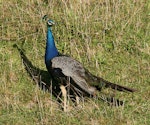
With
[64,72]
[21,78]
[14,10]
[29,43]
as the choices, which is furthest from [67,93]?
[14,10]

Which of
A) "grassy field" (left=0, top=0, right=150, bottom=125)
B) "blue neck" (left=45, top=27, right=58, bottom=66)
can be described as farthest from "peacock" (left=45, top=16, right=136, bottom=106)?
"grassy field" (left=0, top=0, right=150, bottom=125)

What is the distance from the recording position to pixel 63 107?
5.59 m

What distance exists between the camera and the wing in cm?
575

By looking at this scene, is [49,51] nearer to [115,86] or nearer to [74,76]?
[74,76]

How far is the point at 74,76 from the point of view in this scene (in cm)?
579

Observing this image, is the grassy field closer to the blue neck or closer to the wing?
the wing

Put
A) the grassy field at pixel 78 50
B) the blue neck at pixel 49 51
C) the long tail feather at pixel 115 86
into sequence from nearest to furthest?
the grassy field at pixel 78 50 < the long tail feather at pixel 115 86 < the blue neck at pixel 49 51

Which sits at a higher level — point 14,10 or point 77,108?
point 14,10

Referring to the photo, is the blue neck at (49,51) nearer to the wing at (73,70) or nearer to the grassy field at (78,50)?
the wing at (73,70)

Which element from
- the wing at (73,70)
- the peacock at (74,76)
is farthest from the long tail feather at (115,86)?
the wing at (73,70)

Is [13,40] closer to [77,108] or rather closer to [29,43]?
[29,43]

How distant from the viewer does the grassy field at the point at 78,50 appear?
5.46 metres

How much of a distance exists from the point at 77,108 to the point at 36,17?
7.58 feet

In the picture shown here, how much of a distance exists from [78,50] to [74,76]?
1202 mm
